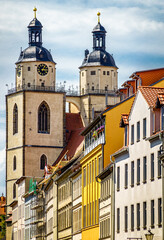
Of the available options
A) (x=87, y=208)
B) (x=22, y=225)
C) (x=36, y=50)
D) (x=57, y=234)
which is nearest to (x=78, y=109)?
(x=36, y=50)

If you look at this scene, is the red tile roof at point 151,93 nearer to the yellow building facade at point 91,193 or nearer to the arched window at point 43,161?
the yellow building facade at point 91,193

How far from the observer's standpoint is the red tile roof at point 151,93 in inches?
2186

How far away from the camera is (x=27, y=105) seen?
154250 mm

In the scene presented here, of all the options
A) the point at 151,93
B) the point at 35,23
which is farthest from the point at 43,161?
the point at 151,93

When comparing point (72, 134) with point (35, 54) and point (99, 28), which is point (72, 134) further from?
point (99, 28)

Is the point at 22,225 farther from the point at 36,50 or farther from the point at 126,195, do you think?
the point at 126,195

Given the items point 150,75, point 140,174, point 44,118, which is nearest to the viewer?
point 140,174

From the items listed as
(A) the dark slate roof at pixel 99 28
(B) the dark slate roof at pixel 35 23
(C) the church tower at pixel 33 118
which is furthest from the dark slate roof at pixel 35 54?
(A) the dark slate roof at pixel 99 28

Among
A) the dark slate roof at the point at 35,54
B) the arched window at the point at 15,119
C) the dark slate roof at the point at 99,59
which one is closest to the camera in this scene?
the arched window at the point at 15,119

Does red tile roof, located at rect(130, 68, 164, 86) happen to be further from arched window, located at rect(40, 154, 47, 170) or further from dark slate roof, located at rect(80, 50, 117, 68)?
dark slate roof, located at rect(80, 50, 117, 68)

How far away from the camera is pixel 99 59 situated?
545ft

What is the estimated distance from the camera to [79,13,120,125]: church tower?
163000 mm

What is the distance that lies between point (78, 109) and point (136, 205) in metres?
108

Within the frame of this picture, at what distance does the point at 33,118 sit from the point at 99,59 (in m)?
18.4
